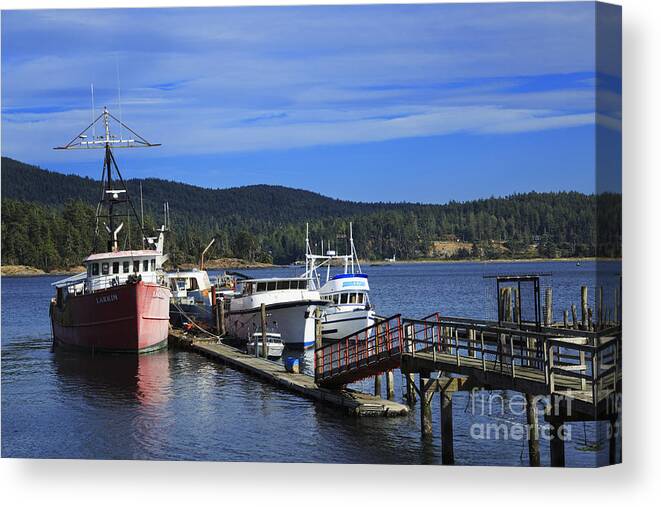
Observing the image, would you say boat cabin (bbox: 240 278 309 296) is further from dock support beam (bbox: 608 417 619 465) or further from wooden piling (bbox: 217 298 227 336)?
dock support beam (bbox: 608 417 619 465)

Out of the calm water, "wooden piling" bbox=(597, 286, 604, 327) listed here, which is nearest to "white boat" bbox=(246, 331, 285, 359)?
the calm water

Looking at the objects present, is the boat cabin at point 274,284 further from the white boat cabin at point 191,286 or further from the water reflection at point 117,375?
the white boat cabin at point 191,286

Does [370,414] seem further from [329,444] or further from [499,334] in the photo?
[499,334]

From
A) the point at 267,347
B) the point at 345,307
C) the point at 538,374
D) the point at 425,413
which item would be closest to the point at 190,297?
the point at 345,307

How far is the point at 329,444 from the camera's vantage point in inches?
799

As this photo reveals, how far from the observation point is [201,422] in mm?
22688

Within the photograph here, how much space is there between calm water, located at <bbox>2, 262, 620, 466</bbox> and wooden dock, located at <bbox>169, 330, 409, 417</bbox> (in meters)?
0.25

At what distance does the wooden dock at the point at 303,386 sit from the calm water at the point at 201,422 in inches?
10.0

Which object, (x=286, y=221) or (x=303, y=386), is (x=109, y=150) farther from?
(x=286, y=221)

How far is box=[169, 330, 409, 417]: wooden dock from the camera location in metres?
22.3

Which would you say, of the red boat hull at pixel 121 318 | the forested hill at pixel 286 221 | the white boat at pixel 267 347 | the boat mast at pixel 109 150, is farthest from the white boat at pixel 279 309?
the boat mast at pixel 109 150

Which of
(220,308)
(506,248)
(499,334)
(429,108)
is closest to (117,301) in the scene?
(220,308)

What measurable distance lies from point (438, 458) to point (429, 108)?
709 cm

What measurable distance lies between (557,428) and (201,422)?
9.25m
